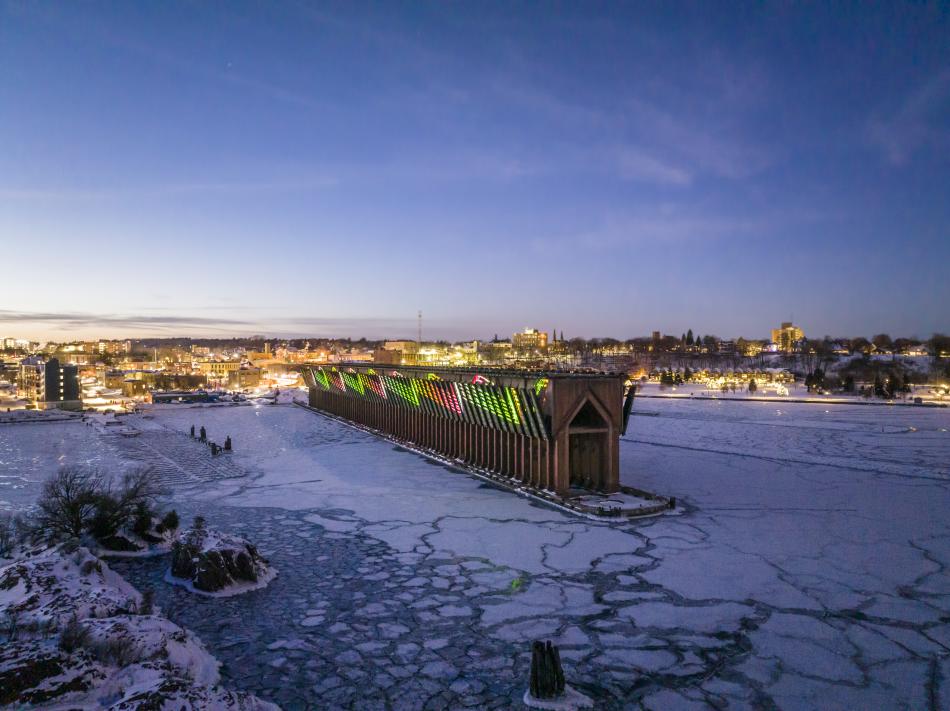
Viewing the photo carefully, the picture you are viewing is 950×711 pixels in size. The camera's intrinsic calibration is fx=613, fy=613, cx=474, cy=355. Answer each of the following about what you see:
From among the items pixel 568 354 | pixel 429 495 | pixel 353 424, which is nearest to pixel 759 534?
pixel 429 495

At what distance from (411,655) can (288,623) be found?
2651mm

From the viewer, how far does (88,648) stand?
27.7ft

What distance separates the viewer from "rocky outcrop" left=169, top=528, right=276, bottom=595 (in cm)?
1255

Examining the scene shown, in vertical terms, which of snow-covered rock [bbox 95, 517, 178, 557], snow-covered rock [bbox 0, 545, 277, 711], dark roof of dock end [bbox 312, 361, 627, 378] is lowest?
snow-covered rock [bbox 95, 517, 178, 557]

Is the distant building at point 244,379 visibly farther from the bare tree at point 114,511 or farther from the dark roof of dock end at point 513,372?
the bare tree at point 114,511

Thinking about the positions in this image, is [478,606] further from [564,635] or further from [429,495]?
[429,495]

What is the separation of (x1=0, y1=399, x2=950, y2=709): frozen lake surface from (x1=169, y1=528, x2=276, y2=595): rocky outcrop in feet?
1.54

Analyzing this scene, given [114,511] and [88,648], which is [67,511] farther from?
[88,648]

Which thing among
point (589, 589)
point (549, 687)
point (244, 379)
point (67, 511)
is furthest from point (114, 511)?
point (244, 379)

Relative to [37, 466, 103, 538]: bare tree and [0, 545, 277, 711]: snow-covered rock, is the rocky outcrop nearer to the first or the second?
[0, 545, 277, 711]: snow-covered rock

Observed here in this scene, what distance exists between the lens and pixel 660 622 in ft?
35.9

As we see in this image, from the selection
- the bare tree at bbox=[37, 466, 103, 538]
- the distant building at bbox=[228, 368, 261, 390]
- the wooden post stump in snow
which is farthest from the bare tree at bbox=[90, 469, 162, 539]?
the distant building at bbox=[228, 368, 261, 390]

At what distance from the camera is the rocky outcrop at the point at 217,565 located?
12547mm

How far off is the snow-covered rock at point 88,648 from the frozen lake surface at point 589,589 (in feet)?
3.65
